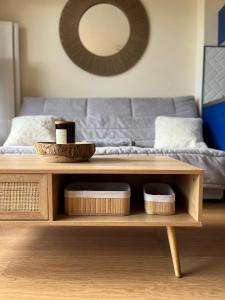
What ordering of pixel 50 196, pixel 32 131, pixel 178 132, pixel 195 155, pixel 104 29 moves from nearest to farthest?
pixel 50 196 < pixel 195 155 < pixel 32 131 < pixel 178 132 < pixel 104 29

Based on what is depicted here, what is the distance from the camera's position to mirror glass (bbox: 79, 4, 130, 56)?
267 cm

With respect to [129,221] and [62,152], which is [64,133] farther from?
[129,221]

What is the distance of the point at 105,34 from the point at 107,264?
2192 millimetres

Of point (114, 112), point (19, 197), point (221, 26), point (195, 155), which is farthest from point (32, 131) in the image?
point (221, 26)

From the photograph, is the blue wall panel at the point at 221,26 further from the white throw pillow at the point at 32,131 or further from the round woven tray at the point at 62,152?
the round woven tray at the point at 62,152

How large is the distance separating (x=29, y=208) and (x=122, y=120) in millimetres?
1697

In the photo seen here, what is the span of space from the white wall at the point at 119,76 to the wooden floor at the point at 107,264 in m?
1.64

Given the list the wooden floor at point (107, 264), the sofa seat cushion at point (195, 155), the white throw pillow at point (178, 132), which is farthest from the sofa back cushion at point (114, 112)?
the wooden floor at point (107, 264)

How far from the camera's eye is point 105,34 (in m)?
2.71

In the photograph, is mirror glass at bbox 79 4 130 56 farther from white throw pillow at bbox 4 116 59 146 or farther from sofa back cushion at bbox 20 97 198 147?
white throw pillow at bbox 4 116 59 146

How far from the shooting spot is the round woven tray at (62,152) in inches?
42.2

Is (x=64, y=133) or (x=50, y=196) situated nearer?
(x=50, y=196)

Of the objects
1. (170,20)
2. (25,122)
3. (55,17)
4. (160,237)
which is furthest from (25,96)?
(160,237)

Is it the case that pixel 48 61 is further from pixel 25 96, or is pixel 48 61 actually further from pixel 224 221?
pixel 224 221
